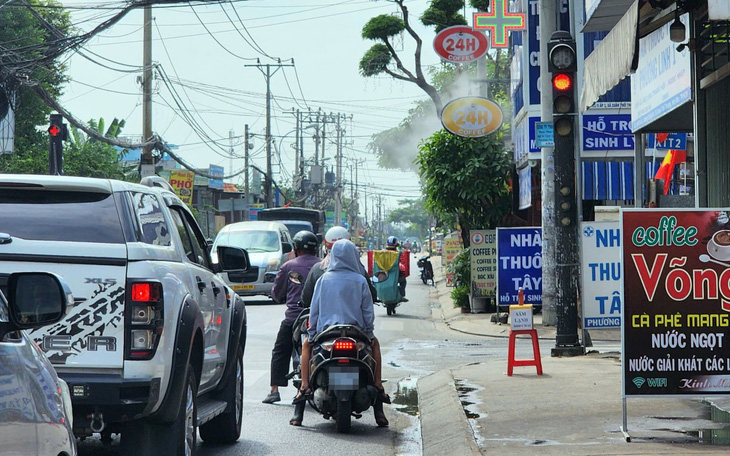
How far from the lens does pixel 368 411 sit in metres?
10.1

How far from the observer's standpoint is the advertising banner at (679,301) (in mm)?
7199

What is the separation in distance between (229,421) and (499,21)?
17.0 meters

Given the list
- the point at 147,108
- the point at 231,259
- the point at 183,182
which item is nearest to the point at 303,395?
the point at 231,259

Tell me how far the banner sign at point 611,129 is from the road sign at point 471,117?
2.12 m

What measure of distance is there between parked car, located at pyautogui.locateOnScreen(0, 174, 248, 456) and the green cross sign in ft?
57.8

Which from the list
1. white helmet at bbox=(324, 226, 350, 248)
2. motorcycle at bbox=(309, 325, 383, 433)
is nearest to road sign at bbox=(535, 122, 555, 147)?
white helmet at bbox=(324, 226, 350, 248)

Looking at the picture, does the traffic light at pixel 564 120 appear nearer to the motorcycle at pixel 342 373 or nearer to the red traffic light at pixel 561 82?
the red traffic light at pixel 561 82

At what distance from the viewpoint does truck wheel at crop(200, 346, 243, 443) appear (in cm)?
794

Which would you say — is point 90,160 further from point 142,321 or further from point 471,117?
point 142,321

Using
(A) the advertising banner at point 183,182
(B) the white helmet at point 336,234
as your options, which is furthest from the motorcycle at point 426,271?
(B) the white helmet at point 336,234

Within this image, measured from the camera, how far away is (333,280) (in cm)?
870

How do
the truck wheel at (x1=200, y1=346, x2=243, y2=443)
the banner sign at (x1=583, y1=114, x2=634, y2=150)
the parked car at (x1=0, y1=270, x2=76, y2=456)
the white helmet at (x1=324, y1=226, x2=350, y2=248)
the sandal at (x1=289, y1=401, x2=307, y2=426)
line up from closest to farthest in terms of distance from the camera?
the parked car at (x1=0, y1=270, x2=76, y2=456), the truck wheel at (x1=200, y1=346, x2=243, y2=443), the sandal at (x1=289, y1=401, x2=307, y2=426), the white helmet at (x1=324, y1=226, x2=350, y2=248), the banner sign at (x1=583, y1=114, x2=634, y2=150)

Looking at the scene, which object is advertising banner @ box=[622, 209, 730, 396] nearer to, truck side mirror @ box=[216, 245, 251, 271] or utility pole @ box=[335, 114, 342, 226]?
truck side mirror @ box=[216, 245, 251, 271]

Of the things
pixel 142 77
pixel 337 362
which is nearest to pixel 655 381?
pixel 337 362
